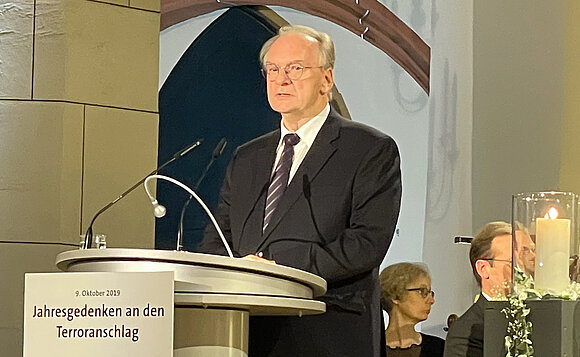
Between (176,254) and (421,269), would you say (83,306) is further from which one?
(421,269)

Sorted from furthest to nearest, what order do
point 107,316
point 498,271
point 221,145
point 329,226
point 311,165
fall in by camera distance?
1. point 221,145
2. point 311,165
3. point 329,226
4. point 498,271
5. point 107,316

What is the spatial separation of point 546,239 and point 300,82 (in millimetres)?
1664

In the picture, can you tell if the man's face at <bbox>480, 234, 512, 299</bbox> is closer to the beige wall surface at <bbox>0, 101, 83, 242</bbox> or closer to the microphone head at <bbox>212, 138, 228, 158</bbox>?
the microphone head at <bbox>212, 138, 228, 158</bbox>

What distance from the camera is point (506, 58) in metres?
4.30

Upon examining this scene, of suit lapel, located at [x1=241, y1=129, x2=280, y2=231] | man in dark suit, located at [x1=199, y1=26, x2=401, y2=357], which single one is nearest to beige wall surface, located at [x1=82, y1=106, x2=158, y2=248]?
man in dark suit, located at [x1=199, y1=26, x2=401, y2=357]

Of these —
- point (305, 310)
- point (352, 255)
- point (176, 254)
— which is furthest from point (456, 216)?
point (176, 254)

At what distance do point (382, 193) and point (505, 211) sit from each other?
2.10 feet

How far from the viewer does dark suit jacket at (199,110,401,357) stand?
3623 mm

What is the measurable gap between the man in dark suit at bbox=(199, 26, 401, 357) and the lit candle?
1205 millimetres

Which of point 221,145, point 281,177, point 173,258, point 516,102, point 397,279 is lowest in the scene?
point 397,279

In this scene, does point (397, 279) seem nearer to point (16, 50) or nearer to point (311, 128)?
point (311, 128)

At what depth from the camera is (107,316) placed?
2305mm

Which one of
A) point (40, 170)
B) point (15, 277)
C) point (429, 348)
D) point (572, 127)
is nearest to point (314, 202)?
point (429, 348)

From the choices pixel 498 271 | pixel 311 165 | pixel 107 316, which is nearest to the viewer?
pixel 107 316
